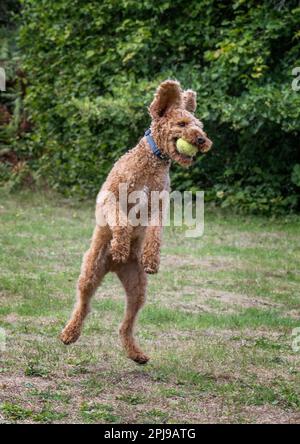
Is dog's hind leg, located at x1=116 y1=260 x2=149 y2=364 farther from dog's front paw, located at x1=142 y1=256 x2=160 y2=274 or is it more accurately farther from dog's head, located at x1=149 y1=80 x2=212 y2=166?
dog's head, located at x1=149 y1=80 x2=212 y2=166

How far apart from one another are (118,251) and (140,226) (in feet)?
0.97

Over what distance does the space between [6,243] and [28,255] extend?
0.71 meters

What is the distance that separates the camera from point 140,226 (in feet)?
18.2

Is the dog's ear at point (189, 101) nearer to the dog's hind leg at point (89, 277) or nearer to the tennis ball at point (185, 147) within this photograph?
the tennis ball at point (185, 147)

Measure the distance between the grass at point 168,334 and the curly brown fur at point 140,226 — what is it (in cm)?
41

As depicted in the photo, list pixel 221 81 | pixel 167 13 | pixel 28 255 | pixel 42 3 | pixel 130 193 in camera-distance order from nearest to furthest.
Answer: pixel 130 193 < pixel 28 255 < pixel 221 81 < pixel 167 13 < pixel 42 3

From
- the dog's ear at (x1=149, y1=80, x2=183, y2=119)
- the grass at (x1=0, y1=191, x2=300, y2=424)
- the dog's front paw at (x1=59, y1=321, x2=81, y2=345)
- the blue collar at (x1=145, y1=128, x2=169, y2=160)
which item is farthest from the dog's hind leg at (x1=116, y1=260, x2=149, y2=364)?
the dog's ear at (x1=149, y1=80, x2=183, y2=119)

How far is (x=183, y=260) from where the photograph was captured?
10117mm

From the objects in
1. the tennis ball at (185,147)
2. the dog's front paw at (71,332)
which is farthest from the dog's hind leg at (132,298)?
the tennis ball at (185,147)

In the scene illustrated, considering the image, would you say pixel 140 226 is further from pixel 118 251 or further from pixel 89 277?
pixel 89 277

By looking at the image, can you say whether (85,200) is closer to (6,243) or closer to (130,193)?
(6,243)

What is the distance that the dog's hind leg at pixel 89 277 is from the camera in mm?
5660

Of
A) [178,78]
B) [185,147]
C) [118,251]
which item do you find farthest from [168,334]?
[178,78]

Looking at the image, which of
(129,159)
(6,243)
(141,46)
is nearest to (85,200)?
(141,46)
